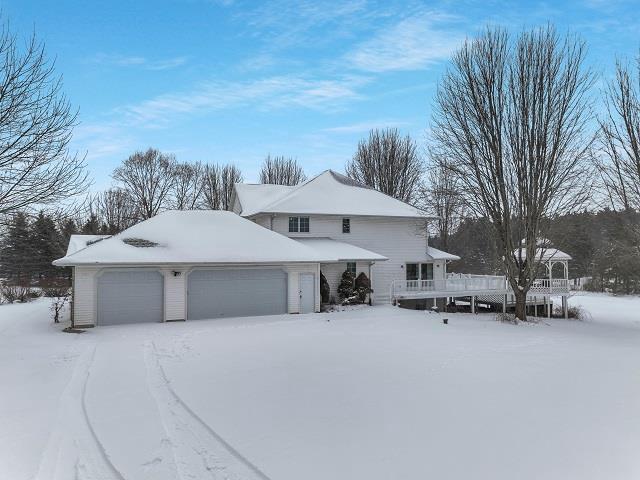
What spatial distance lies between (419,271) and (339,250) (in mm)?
6338

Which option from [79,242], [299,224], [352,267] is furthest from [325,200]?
[79,242]

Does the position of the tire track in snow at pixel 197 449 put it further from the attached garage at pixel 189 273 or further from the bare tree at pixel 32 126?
the attached garage at pixel 189 273

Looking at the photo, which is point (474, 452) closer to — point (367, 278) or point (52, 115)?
point (52, 115)

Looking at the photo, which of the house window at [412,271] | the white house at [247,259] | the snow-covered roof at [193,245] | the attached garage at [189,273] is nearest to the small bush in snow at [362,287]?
the white house at [247,259]

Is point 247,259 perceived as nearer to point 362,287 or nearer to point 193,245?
point 193,245

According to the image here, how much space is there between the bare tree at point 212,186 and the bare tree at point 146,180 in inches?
148

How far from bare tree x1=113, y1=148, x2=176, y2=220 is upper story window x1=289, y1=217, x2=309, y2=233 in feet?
64.3

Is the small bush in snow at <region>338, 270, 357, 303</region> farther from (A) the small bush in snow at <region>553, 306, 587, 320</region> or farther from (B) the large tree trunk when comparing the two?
(A) the small bush in snow at <region>553, 306, 587, 320</region>

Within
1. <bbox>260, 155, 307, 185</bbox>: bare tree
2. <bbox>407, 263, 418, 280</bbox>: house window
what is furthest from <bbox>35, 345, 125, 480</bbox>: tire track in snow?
<bbox>260, 155, 307, 185</bbox>: bare tree

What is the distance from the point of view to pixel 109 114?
17.4 metres

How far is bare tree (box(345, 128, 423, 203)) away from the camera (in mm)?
39219

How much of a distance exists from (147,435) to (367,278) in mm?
17686

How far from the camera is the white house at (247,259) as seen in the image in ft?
53.0

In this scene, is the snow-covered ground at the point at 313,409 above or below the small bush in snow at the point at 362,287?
below
